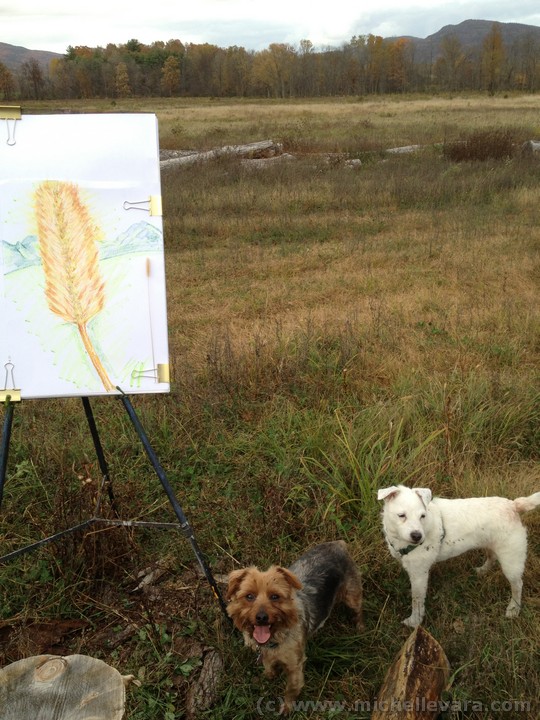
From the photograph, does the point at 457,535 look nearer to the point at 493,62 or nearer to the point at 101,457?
the point at 101,457

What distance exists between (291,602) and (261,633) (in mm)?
184

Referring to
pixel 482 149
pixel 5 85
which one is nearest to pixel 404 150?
pixel 482 149

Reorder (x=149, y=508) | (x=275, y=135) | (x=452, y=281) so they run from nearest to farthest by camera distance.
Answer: (x=149, y=508)
(x=452, y=281)
(x=275, y=135)

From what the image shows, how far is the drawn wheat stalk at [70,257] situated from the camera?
2854 mm

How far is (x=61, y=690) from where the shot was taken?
198 centimetres

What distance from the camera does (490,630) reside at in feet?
9.07

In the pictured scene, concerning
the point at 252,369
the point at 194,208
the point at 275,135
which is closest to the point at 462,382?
the point at 252,369

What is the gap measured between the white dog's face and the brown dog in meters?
0.33

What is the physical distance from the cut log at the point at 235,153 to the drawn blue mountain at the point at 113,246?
1723 centimetres

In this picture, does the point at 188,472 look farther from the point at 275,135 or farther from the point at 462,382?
the point at 275,135

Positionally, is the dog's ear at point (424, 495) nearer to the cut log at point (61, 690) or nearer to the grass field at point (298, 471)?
the grass field at point (298, 471)

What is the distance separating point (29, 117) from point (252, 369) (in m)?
2.87

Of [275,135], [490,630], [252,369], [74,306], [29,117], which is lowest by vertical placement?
[490,630]

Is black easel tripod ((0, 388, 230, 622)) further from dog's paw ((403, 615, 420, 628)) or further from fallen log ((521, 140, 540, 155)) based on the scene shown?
fallen log ((521, 140, 540, 155))
